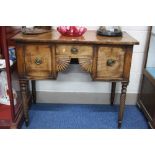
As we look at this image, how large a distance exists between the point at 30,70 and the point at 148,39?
0.89 meters

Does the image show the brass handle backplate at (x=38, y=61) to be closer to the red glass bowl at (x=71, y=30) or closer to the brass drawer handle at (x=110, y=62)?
the red glass bowl at (x=71, y=30)

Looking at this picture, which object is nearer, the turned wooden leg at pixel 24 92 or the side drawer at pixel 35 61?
the side drawer at pixel 35 61

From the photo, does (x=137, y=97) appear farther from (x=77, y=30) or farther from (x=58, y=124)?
(x=77, y=30)

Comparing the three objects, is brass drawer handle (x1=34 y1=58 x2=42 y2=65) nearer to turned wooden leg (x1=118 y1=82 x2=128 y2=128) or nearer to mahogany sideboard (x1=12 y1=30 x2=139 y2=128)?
mahogany sideboard (x1=12 y1=30 x2=139 y2=128)

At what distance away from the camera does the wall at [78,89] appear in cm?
168

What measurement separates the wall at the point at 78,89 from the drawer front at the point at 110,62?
0.48 meters

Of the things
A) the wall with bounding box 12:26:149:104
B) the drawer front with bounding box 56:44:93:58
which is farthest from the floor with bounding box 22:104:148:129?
the drawer front with bounding box 56:44:93:58

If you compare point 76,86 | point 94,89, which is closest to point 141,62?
point 94,89

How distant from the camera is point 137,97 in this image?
1.74m

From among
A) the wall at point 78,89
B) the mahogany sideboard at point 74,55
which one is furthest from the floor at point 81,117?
the mahogany sideboard at point 74,55

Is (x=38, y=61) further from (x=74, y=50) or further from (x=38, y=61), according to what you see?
(x=74, y=50)

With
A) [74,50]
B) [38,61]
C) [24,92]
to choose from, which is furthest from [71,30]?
[24,92]

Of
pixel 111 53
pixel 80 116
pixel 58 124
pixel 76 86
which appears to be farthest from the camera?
pixel 76 86

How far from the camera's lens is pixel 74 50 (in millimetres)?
1155
